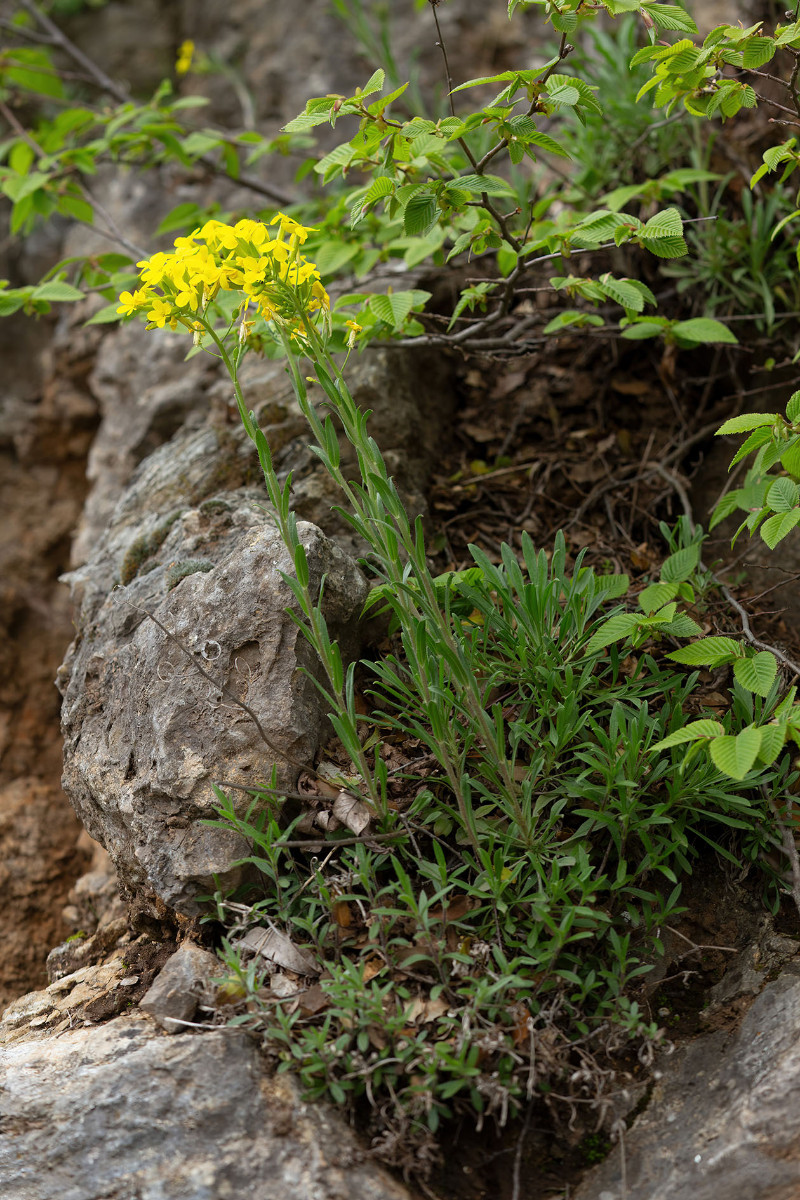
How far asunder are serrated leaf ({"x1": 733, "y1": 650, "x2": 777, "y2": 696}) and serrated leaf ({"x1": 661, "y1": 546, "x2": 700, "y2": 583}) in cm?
44

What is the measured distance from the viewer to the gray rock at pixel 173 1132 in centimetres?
160

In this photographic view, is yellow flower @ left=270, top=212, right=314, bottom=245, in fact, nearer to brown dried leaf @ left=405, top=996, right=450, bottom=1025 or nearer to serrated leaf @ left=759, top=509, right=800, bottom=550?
serrated leaf @ left=759, top=509, right=800, bottom=550

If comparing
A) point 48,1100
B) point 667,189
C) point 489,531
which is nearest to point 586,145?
point 667,189

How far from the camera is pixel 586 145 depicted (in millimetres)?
3273

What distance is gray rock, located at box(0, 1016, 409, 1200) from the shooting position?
5.26 ft

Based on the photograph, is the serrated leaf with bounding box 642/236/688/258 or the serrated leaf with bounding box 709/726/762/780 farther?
the serrated leaf with bounding box 642/236/688/258

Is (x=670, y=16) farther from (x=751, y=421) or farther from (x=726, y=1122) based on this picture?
(x=726, y=1122)

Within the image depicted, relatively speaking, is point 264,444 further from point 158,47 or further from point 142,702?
point 158,47

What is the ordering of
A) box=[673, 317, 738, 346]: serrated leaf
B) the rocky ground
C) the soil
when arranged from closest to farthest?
the rocky ground
box=[673, 317, 738, 346]: serrated leaf
the soil

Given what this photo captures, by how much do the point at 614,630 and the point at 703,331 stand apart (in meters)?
1.03

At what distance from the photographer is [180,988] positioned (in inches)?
74.1

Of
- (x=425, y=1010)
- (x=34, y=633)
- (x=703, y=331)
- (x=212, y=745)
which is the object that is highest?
(x=703, y=331)

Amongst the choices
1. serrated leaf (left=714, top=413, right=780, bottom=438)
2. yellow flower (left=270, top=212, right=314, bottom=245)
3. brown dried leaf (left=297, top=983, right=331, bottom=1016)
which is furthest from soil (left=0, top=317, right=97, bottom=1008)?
serrated leaf (left=714, top=413, right=780, bottom=438)

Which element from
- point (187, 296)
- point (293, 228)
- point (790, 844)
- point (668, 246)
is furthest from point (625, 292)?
point (790, 844)
